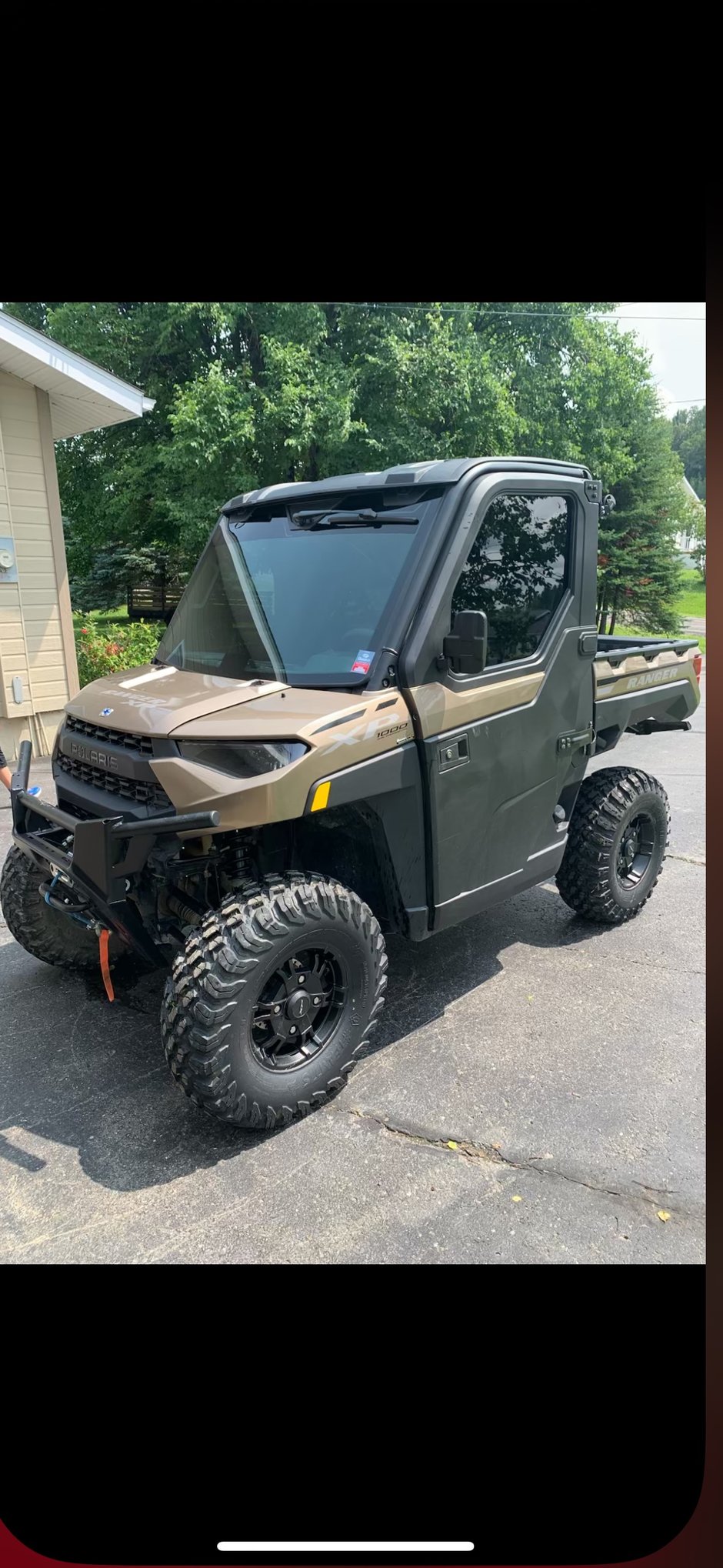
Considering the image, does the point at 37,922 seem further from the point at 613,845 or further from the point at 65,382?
the point at 65,382

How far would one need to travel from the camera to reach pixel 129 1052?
12.5 feet

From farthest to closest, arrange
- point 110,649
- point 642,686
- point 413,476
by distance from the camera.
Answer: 1. point 110,649
2. point 642,686
3. point 413,476

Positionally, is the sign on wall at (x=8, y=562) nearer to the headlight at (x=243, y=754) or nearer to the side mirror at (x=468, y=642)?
the headlight at (x=243, y=754)

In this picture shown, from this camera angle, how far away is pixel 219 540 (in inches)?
171

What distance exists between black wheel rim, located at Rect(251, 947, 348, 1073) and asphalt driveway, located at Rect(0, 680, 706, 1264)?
270 mm

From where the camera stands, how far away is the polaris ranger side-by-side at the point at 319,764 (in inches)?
121

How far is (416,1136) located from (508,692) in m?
1.84

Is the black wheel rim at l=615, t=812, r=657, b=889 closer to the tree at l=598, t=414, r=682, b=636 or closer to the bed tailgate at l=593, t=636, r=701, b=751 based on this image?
the bed tailgate at l=593, t=636, r=701, b=751

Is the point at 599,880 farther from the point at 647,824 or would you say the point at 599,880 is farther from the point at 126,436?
the point at 126,436

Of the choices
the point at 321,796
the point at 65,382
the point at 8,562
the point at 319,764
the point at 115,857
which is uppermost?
the point at 65,382

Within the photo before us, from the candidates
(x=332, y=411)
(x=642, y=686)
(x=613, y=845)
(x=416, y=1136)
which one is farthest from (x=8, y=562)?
(x=332, y=411)

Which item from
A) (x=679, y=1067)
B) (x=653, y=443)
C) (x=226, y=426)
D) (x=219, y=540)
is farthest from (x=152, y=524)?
(x=679, y=1067)

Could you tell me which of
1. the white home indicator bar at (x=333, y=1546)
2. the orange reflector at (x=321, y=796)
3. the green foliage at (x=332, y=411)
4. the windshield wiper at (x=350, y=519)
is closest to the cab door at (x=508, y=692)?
the windshield wiper at (x=350, y=519)
